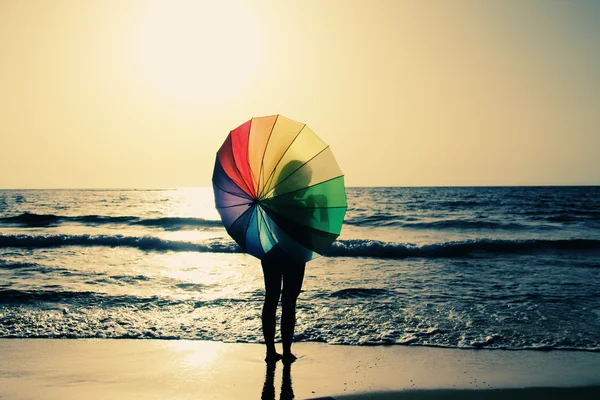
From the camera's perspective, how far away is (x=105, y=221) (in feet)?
102

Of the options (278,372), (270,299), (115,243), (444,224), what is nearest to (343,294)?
(278,372)

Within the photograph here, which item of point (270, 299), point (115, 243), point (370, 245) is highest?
point (270, 299)

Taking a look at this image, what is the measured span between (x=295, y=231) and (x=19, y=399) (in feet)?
10.1

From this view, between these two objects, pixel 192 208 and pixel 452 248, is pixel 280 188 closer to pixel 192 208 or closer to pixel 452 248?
pixel 452 248

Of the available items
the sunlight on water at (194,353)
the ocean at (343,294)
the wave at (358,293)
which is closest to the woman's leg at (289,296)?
the sunlight on water at (194,353)

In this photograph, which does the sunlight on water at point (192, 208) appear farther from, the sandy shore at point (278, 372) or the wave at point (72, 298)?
the sandy shore at point (278, 372)

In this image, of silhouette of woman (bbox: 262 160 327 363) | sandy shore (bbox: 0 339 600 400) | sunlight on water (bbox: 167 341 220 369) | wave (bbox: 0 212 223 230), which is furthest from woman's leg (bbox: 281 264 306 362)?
wave (bbox: 0 212 223 230)

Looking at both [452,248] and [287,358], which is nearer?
[287,358]

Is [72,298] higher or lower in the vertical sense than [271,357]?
lower

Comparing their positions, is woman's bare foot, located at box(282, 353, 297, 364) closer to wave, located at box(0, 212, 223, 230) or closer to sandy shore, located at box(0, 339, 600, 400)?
sandy shore, located at box(0, 339, 600, 400)

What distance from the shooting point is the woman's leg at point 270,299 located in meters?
4.63

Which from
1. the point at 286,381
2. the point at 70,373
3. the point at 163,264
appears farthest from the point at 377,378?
the point at 163,264

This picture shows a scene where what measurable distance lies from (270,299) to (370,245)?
1366 centimetres

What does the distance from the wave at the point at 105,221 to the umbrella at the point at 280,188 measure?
24.1 metres
